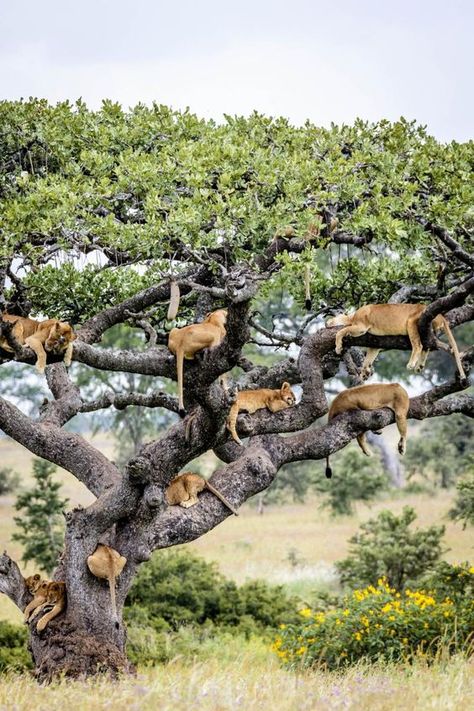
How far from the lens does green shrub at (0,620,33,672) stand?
49.8 ft

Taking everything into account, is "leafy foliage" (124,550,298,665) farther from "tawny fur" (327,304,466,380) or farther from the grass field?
"tawny fur" (327,304,466,380)

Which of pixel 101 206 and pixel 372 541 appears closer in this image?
pixel 101 206

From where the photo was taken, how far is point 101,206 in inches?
480

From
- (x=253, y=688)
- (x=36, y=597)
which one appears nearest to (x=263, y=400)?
(x=36, y=597)

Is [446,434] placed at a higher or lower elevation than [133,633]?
higher

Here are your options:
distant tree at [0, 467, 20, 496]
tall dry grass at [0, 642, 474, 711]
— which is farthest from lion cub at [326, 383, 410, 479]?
distant tree at [0, 467, 20, 496]

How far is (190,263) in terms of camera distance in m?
12.8

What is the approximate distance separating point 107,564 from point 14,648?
241 inches

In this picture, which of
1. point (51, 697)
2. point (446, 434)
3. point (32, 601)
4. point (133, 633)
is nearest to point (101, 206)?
point (32, 601)

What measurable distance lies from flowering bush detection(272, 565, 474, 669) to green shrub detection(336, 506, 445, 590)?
4.93 meters

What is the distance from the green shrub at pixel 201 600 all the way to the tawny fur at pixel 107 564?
7574 millimetres

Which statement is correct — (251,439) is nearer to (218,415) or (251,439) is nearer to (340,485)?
(218,415)

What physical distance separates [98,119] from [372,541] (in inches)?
423

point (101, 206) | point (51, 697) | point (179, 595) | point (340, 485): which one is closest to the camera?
point (51, 697)
